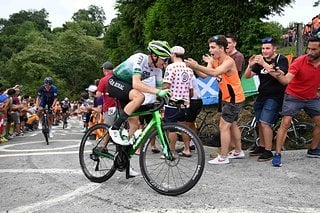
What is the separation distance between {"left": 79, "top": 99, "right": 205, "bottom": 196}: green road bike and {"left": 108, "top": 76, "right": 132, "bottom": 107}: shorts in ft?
1.09

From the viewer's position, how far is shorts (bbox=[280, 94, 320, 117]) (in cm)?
631

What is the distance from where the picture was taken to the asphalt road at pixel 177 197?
4191 millimetres

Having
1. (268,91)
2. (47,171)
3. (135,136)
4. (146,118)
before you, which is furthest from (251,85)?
(47,171)

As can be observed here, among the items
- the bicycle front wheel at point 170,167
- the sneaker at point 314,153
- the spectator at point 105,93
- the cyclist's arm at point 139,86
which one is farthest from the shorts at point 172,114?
the sneaker at point 314,153

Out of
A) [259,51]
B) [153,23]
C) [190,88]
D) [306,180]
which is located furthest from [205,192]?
[153,23]

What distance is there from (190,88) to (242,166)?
185 centimetres

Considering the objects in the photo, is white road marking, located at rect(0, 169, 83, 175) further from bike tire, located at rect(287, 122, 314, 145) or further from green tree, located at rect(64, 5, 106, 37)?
green tree, located at rect(64, 5, 106, 37)

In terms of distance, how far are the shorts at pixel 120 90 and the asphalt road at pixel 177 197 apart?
119cm

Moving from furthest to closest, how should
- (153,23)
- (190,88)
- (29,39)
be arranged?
(29,39) < (153,23) < (190,88)

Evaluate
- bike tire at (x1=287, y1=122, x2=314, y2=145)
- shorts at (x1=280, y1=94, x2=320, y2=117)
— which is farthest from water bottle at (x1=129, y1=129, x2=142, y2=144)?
bike tire at (x1=287, y1=122, x2=314, y2=145)

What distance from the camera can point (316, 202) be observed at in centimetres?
432

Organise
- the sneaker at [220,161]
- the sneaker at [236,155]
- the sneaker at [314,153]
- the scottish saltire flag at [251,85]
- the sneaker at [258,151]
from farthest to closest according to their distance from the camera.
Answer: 1. the scottish saltire flag at [251,85]
2. the sneaker at [258,151]
3. the sneaker at [236,155]
4. the sneaker at [314,153]
5. the sneaker at [220,161]

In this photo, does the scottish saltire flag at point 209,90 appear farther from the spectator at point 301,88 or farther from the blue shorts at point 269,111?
the spectator at point 301,88

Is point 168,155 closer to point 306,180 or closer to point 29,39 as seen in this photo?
point 306,180
